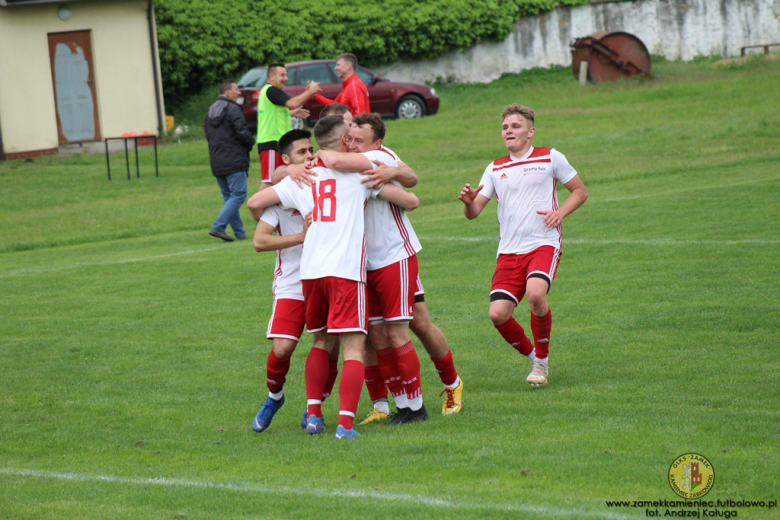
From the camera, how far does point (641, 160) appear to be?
1872cm

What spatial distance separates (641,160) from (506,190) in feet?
42.8

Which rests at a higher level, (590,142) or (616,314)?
(590,142)

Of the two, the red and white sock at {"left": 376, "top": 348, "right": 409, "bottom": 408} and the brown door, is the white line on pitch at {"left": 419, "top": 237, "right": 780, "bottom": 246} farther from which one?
the brown door

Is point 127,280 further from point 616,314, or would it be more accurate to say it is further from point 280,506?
point 280,506

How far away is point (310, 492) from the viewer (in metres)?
4.25

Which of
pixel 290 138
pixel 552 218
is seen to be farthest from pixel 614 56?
pixel 290 138

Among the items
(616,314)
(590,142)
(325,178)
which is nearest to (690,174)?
(590,142)

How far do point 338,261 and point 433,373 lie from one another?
2144 mm

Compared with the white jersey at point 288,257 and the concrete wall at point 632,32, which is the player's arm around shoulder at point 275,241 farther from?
the concrete wall at point 632,32

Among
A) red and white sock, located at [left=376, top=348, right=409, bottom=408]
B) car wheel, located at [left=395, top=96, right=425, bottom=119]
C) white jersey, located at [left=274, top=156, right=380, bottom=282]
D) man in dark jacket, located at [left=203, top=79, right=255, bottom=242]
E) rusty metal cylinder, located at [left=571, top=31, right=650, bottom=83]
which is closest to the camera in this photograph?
white jersey, located at [left=274, top=156, right=380, bottom=282]

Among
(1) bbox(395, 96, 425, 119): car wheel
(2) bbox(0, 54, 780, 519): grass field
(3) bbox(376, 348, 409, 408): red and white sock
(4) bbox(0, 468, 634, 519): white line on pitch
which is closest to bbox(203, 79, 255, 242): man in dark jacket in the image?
(2) bbox(0, 54, 780, 519): grass field

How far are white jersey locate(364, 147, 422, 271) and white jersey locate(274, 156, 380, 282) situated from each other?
210mm

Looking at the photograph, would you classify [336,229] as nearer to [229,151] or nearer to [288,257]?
[288,257]

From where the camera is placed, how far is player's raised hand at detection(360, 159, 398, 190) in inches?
206
